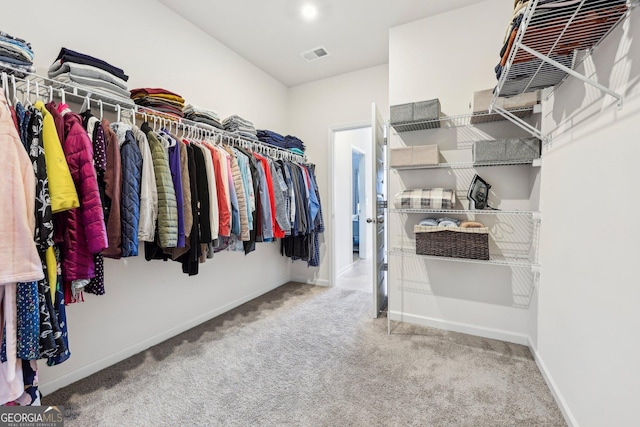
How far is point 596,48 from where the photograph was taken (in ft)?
4.11

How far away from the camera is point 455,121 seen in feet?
7.32

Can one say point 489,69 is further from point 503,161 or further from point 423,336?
point 423,336

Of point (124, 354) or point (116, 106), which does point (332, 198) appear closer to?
point (116, 106)

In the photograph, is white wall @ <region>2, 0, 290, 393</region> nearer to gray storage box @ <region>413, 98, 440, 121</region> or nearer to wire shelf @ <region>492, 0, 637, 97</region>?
gray storage box @ <region>413, 98, 440, 121</region>

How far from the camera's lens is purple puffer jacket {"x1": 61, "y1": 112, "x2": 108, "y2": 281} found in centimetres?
130

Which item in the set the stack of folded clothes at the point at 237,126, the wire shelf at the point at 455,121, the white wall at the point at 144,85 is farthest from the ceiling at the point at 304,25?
the wire shelf at the point at 455,121

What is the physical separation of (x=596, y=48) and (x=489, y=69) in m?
0.97

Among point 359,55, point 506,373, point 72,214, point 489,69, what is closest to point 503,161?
point 489,69

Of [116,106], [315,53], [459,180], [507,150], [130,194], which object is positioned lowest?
[130,194]

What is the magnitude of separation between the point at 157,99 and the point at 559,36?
2273 mm

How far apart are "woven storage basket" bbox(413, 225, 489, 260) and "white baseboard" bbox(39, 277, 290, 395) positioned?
194 centimetres

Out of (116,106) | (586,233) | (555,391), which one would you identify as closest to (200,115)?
(116,106)

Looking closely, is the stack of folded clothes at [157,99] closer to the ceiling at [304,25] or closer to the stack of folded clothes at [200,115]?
the stack of folded clothes at [200,115]

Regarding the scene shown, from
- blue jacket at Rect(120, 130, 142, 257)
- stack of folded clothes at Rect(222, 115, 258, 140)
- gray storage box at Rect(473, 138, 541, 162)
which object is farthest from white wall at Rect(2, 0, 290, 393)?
gray storage box at Rect(473, 138, 541, 162)
